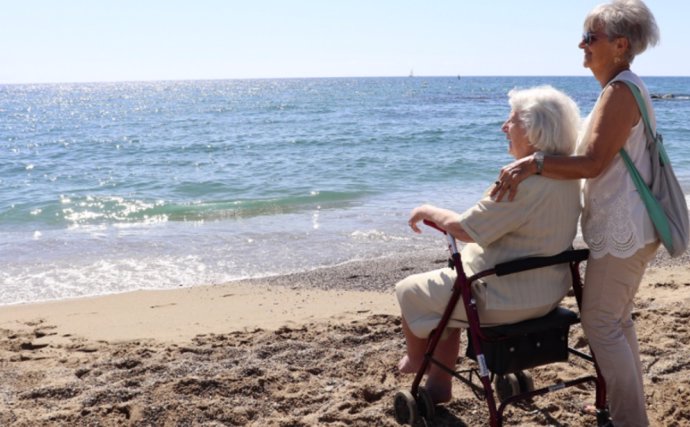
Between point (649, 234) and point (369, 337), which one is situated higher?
point (649, 234)

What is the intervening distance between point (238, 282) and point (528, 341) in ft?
15.1

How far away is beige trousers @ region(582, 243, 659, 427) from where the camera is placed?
3.09 metres

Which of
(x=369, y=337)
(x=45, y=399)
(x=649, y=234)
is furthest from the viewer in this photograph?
(x=369, y=337)

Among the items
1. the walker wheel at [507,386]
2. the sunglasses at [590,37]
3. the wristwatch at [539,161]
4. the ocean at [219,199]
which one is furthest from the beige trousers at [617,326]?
the ocean at [219,199]

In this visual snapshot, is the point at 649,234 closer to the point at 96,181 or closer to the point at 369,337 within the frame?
the point at 369,337

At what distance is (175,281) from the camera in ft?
24.7

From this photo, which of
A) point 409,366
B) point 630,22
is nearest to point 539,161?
point 630,22

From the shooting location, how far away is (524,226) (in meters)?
3.10

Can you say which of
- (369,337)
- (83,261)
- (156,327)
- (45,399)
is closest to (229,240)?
(83,261)

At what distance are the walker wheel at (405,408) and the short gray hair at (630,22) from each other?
1859 millimetres

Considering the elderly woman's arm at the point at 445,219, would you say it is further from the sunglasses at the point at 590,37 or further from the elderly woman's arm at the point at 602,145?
the sunglasses at the point at 590,37

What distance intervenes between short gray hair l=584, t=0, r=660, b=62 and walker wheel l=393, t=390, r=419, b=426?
73.2 inches

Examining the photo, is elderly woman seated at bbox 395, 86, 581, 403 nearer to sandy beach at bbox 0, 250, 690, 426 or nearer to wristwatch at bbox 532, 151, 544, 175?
wristwatch at bbox 532, 151, 544, 175

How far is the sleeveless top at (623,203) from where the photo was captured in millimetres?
3014
